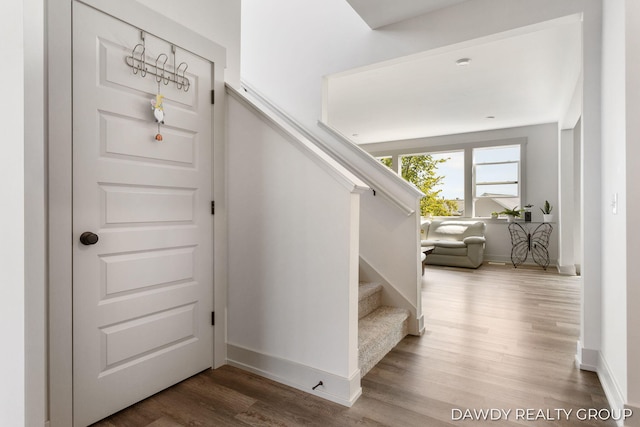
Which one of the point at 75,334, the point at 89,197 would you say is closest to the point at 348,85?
the point at 89,197

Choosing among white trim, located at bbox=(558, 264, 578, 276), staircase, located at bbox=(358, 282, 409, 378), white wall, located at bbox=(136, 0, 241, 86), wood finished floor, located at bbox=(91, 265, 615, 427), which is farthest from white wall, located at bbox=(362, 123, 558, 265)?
white wall, located at bbox=(136, 0, 241, 86)

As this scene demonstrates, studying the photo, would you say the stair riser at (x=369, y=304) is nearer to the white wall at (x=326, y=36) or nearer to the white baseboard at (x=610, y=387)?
the white baseboard at (x=610, y=387)

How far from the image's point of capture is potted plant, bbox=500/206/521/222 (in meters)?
6.45

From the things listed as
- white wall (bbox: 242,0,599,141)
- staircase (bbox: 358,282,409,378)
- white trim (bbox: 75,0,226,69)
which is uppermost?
white wall (bbox: 242,0,599,141)

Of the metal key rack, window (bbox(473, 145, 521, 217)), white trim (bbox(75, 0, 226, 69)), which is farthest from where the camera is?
window (bbox(473, 145, 521, 217))

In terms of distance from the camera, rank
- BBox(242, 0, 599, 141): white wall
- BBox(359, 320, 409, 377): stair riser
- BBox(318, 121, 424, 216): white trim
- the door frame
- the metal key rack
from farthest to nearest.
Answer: BBox(318, 121, 424, 216): white trim → BBox(242, 0, 599, 141): white wall → BBox(359, 320, 409, 377): stair riser → the metal key rack → the door frame

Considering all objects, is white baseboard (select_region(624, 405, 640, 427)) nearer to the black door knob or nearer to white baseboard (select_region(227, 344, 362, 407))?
white baseboard (select_region(227, 344, 362, 407))

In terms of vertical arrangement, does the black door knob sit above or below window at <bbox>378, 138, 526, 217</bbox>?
below

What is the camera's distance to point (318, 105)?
3.41 metres

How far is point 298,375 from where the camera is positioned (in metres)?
2.05

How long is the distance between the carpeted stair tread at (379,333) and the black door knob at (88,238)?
62.2 inches

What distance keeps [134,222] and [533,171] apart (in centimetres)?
704

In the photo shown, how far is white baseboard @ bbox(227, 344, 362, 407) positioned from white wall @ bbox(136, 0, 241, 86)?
182cm

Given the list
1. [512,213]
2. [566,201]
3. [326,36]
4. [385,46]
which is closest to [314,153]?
[385,46]
